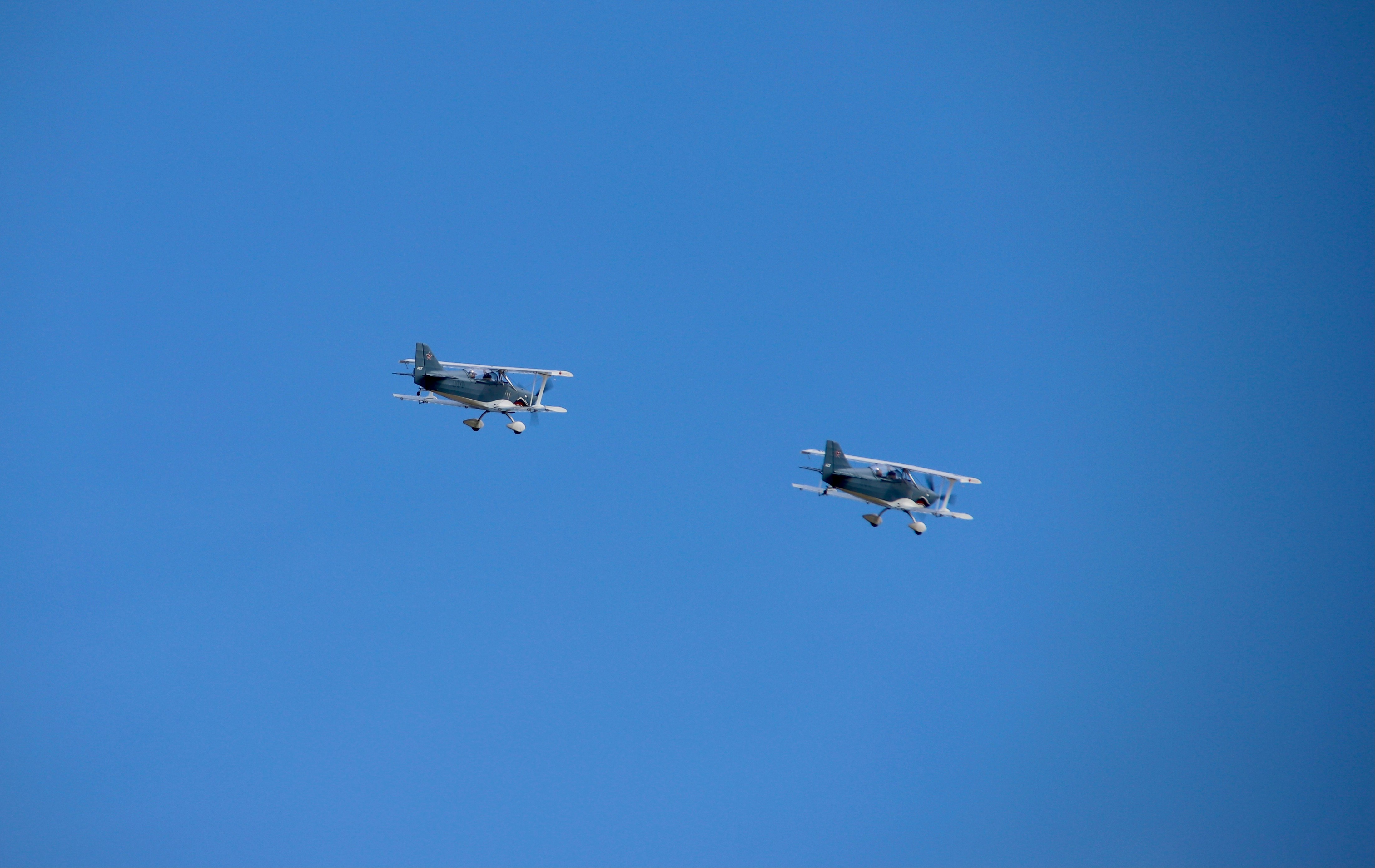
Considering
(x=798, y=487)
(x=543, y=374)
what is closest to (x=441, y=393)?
(x=543, y=374)

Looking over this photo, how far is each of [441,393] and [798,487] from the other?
77.5 ft

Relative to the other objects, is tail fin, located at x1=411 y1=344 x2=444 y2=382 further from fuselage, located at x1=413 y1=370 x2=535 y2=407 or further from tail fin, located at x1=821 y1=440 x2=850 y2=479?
tail fin, located at x1=821 y1=440 x2=850 y2=479

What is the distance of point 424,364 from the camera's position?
254 ft

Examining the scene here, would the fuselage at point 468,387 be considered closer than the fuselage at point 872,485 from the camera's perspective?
No

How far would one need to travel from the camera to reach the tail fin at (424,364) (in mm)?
77188

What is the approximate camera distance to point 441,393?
77938 millimetres

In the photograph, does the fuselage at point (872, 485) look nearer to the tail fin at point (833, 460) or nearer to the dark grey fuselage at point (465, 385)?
the tail fin at point (833, 460)

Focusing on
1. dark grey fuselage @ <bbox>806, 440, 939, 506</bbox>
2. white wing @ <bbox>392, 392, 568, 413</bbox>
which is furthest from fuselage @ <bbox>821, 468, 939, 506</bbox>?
white wing @ <bbox>392, 392, 568, 413</bbox>

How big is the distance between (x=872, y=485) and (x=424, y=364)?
93.6ft

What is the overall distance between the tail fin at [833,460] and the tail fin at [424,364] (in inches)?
969

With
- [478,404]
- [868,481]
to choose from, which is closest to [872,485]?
[868,481]

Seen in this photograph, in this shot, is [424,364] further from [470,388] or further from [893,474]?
Answer: [893,474]

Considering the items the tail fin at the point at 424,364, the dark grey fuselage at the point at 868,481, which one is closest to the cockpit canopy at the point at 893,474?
the dark grey fuselage at the point at 868,481

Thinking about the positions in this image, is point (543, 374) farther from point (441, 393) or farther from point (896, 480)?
point (896, 480)
